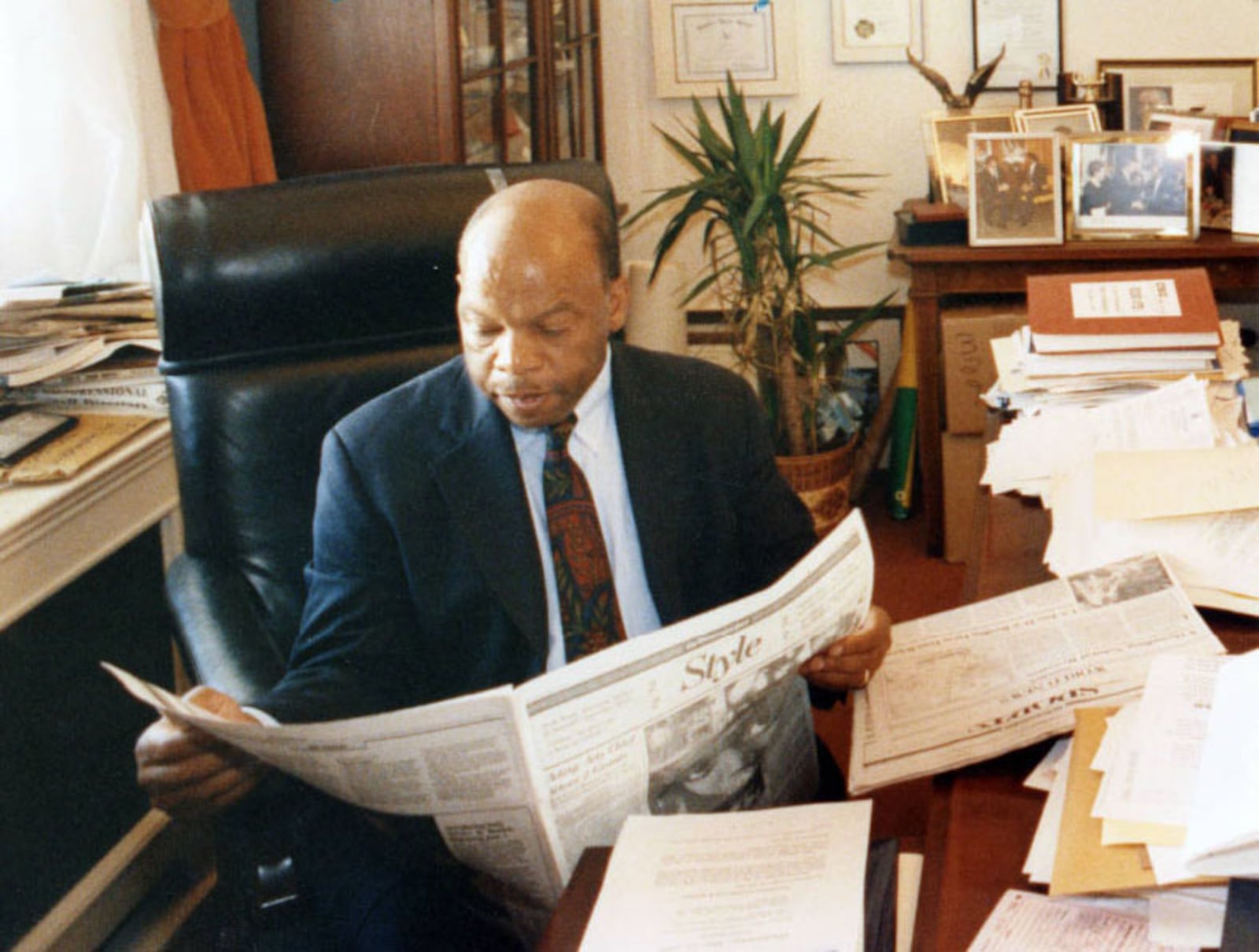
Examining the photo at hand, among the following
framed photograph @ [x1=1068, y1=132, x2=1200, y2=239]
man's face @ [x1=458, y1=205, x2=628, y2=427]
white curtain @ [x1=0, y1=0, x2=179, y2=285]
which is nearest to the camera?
man's face @ [x1=458, y1=205, x2=628, y2=427]

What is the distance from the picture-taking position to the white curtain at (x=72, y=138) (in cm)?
189

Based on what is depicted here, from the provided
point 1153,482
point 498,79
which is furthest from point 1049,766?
point 498,79

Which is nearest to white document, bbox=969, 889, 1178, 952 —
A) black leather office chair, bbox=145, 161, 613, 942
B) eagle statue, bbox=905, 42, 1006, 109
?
black leather office chair, bbox=145, 161, 613, 942

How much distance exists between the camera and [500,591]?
1.22 metres

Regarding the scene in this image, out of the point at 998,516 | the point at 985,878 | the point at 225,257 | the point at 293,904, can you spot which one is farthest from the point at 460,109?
the point at 985,878

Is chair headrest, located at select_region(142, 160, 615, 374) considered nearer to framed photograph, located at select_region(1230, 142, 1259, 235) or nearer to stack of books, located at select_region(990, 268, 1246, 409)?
stack of books, located at select_region(990, 268, 1246, 409)

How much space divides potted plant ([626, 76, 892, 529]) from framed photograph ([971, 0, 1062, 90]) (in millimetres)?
455

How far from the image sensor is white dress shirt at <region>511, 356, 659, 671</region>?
128cm

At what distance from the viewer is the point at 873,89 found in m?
3.40

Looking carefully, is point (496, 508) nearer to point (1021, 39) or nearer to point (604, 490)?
point (604, 490)

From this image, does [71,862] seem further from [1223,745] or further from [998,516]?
[1223,745]

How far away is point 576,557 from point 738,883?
0.52 metres

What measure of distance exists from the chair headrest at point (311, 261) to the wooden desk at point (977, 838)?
0.81 m

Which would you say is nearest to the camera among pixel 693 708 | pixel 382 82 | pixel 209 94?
pixel 693 708
